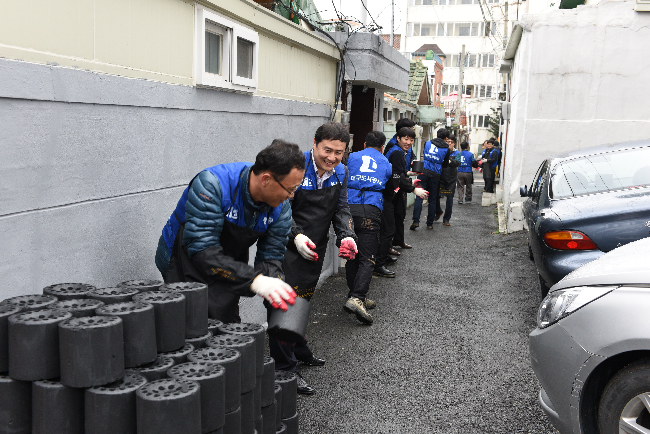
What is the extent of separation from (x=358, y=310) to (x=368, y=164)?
1.65 m

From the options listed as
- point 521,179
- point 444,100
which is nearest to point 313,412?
point 521,179

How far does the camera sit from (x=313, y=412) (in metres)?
4.41

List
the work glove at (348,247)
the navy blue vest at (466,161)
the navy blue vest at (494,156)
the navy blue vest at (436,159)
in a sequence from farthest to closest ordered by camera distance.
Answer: the navy blue vest at (494,156) → the navy blue vest at (466,161) → the navy blue vest at (436,159) → the work glove at (348,247)

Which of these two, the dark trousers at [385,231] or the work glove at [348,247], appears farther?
the dark trousers at [385,231]

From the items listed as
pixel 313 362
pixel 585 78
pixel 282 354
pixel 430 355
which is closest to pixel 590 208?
pixel 430 355

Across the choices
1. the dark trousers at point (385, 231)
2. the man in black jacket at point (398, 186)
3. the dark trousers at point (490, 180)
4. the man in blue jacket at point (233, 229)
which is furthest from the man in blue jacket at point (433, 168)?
the man in blue jacket at point (233, 229)

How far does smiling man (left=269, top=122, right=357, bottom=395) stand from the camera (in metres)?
4.68

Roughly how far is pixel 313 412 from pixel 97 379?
7.82ft

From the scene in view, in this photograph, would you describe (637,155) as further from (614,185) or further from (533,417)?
(533,417)

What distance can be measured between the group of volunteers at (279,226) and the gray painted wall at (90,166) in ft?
1.40

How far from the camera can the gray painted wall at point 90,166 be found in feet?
9.80

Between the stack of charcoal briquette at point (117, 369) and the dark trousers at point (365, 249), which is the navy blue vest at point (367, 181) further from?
the stack of charcoal briquette at point (117, 369)

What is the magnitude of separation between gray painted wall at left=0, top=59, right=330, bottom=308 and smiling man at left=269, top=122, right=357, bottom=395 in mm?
876

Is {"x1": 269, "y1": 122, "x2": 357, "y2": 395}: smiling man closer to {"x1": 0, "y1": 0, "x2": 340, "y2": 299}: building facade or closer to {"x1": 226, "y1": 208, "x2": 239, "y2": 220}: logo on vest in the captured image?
{"x1": 0, "y1": 0, "x2": 340, "y2": 299}: building facade
